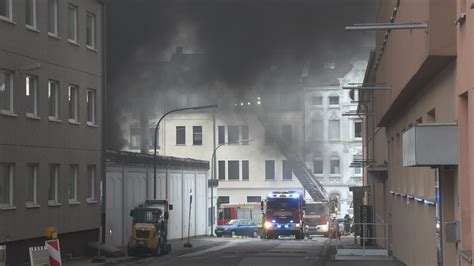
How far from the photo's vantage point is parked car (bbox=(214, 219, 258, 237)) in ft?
168

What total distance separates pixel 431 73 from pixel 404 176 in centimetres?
695

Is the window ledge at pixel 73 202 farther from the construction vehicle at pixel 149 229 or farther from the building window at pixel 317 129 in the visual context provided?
the building window at pixel 317 129

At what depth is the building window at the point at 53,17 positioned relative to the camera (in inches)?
1038

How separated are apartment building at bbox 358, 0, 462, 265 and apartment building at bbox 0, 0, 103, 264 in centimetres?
1061

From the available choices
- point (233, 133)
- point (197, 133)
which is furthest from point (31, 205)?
point (197, 133)

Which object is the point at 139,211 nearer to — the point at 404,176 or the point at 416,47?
the point at 404,176

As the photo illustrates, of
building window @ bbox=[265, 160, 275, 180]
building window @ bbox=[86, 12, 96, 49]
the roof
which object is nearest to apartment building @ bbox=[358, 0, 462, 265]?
building window @ bbox=[86, 12, 96, 49]

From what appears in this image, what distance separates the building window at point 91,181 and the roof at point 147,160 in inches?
82.3

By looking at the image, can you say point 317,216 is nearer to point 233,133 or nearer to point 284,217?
point 284,217

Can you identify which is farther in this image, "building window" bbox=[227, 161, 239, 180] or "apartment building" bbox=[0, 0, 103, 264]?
"building window" bbox=[227, 161, 239, 180]

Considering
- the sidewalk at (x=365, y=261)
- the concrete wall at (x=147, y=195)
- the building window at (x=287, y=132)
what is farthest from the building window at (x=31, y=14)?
the building window at (x=287, y=132)

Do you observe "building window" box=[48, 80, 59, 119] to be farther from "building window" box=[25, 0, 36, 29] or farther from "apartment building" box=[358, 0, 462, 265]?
"apartment building" box=[358, 0, 462, 265]

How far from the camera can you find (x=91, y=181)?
97.4ft

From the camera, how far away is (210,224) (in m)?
55.5
